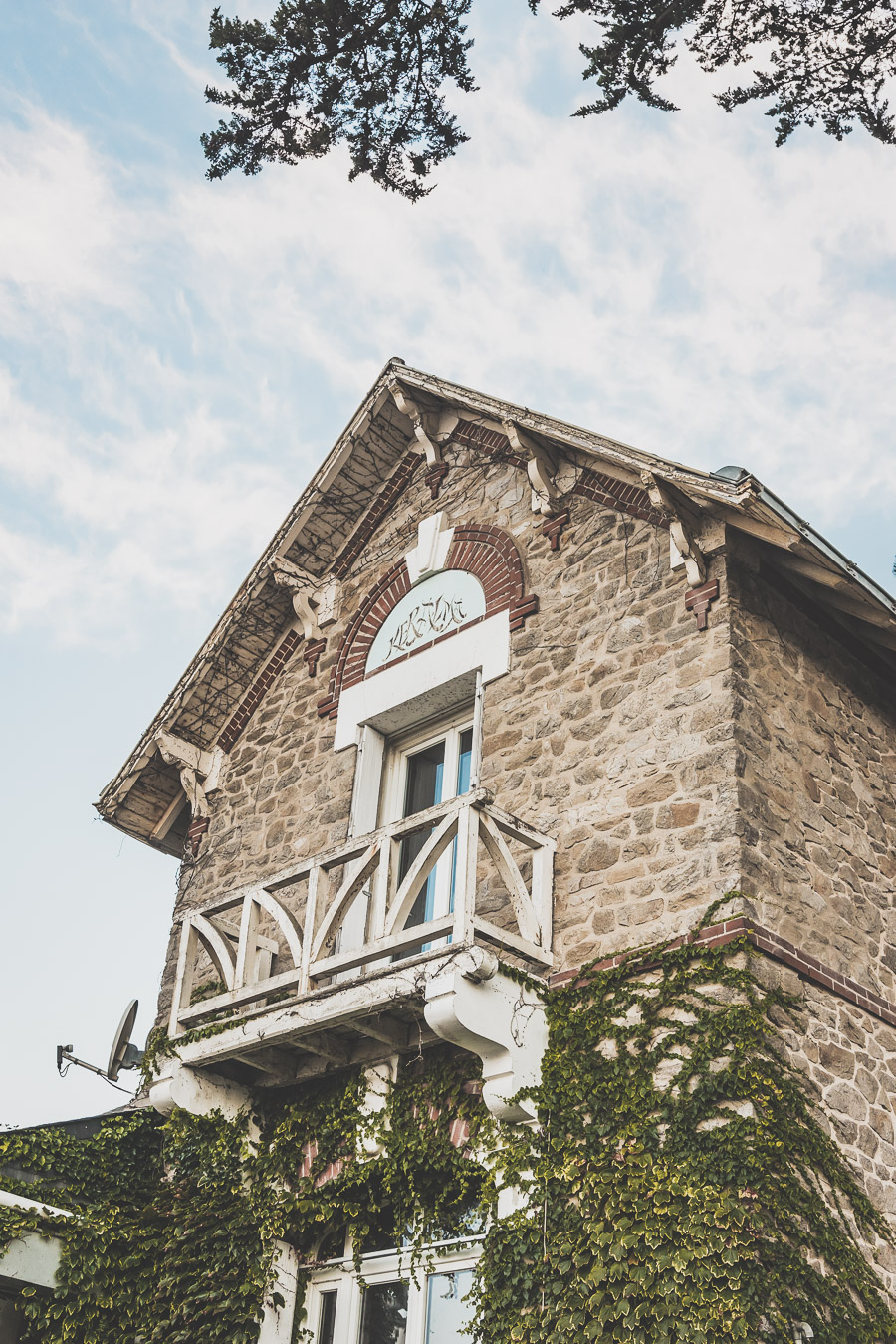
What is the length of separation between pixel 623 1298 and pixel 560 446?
5280mm

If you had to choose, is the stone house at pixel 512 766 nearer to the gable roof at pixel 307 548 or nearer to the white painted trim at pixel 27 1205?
the gable roof at pixel 307 548

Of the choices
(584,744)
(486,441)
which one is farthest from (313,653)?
(584,744)

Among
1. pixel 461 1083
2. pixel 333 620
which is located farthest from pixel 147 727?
pixel 461 1083

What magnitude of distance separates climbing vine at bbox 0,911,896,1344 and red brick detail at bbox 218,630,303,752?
310cm

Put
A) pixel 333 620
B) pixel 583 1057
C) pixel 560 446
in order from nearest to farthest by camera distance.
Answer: pixel 583 1057
pixel 560 446
pixel 333 620

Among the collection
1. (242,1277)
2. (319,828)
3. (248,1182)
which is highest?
(319,828)

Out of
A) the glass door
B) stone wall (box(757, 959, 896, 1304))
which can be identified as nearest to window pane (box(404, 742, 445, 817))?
the glass door

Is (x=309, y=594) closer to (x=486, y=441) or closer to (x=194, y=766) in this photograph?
(x=194, y=766)

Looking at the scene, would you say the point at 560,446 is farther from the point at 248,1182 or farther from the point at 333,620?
the point at 248,1182

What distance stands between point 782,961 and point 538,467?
3735 mm

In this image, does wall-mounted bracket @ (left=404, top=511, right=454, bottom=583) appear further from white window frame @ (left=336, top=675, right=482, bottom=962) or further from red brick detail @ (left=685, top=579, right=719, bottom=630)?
red brick detail @ (left=685, top=579, right=719, bottom=630)

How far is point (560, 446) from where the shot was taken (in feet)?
29.3

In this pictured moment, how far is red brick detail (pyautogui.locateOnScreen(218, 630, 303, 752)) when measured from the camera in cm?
1052

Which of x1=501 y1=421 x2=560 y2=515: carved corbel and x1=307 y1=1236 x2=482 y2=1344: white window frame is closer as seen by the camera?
x1=307 y1=1236 x2=482 y2=1344: white window frame
